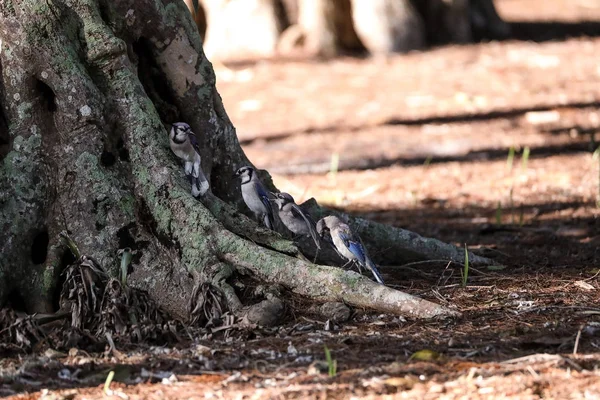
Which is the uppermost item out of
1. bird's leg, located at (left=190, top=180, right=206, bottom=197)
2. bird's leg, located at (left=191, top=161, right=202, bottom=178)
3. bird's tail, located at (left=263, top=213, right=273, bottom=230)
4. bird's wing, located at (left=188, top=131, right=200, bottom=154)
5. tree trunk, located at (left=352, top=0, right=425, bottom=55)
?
tree trunk, located at (left=352, top=0, right=425, bottom=55)

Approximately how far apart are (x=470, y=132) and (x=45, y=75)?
8326mm

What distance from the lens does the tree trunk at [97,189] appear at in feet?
19.0

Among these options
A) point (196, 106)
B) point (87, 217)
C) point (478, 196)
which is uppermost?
point (196, 106)

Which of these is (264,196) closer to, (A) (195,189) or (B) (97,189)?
(A) (195,189)

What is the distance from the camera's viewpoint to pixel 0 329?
17.4 ft

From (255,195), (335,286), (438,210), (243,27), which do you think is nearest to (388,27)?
(243,27)

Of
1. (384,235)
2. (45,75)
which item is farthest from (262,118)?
(45,75)

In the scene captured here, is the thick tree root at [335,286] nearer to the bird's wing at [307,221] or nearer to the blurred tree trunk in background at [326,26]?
the bird's wing at [307,221]

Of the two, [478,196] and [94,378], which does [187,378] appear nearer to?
[94,378]

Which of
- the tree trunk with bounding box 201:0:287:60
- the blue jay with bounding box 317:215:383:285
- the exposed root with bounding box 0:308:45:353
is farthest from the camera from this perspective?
the tree trunk with bounding box 201:0:287:60

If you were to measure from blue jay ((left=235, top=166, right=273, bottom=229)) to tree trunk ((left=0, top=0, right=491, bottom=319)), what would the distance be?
0.99ft

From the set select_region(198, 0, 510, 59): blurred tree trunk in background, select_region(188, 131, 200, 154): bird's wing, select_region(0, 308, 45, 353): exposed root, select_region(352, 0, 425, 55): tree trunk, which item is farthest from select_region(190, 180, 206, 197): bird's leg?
select_region(352, 0, 425, 55): tree trunk

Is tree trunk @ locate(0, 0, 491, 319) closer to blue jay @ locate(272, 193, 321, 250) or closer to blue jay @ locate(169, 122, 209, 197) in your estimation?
blue jay @ locate(169, 122, 209, 197)

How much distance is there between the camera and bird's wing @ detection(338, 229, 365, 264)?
6.09 meters
